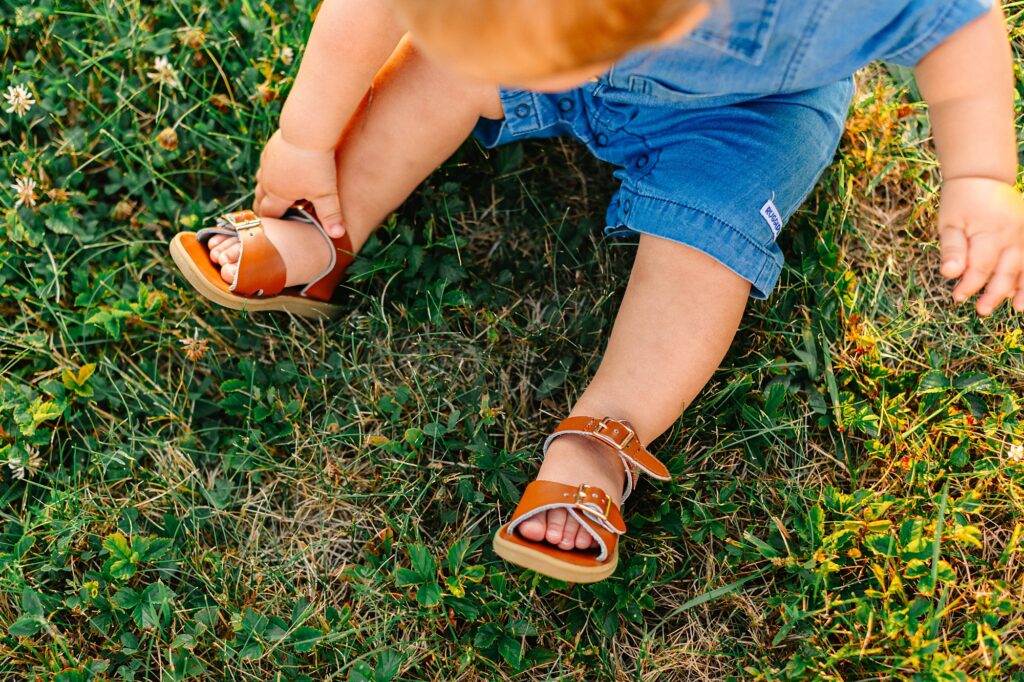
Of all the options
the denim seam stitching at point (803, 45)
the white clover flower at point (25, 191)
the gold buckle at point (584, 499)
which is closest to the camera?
the denim seam stitching at point (803, 45)

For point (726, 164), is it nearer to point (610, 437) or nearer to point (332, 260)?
point (610, 437)

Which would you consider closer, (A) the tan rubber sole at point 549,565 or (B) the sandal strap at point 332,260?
(A) the tan rubber sole at point 549,565

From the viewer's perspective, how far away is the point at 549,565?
66.1 inches

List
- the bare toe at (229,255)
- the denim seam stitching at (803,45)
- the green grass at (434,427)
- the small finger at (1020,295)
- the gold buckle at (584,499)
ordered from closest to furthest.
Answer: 1. the denim seam stitching at (803,45)
2. the small finger at (1020,295)
3. the gold buckle at (584,499)
4. the green grass at (434,427)
5. the bare toe at (229,255)

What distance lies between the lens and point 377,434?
6.63 ft

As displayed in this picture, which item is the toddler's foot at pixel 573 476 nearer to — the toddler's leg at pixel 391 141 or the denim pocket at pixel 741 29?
the toddler's leg at pixel 391 141

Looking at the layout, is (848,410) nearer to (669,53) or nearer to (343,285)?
(669,53)

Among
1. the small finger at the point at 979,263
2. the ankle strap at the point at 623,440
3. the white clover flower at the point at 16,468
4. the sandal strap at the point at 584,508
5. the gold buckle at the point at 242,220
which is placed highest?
the small finger at the point at 979,263

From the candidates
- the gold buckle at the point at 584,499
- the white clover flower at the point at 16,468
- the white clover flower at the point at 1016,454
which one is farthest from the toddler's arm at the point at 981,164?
the white clover flower at the point at 16,468

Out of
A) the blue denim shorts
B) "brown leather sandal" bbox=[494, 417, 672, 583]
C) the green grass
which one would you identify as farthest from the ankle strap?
the blue denim shorts

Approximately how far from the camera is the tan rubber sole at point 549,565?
5.49ft

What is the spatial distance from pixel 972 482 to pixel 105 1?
2.46 meters

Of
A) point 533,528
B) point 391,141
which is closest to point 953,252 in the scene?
point 533,528

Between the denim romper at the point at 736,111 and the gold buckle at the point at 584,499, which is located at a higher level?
the denim romper at the point at 736,111
